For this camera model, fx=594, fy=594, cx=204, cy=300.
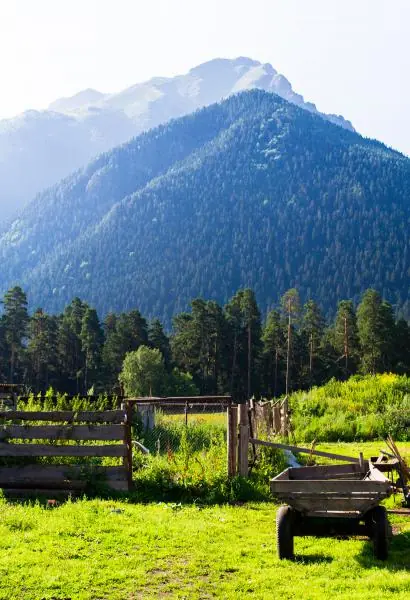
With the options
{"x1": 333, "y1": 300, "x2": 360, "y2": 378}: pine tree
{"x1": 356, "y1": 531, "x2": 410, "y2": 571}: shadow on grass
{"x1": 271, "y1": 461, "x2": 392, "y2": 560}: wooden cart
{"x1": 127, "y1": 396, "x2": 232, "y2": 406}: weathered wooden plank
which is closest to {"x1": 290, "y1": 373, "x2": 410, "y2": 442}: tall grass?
{"x1": 127, "y1": 396, "x2": 232, "y2": 406}: weathered wooden plank

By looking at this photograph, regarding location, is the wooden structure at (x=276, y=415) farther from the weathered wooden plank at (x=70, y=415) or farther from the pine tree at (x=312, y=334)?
the pine tree at (x=312, y=334)

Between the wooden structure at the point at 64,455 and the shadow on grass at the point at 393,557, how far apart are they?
5.64 meters

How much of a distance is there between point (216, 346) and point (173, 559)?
265ft

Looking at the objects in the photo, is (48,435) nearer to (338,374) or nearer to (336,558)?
(336,558)

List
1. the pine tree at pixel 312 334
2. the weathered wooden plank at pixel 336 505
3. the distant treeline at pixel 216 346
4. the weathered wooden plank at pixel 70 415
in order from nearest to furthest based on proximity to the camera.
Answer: the weathered wooden plank at pixel 336 505, the weathered wooden plank at pixel 70 415, the distant treeline at pixel 216 346, the pine tree at pixel 312 334

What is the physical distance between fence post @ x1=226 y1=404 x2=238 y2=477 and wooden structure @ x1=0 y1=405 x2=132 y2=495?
7.23 feet

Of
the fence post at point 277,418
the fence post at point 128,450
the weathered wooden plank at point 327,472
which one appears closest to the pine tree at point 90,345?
the fence post at point 277,418

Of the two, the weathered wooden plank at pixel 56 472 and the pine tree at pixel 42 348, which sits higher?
the pine tree at pixel 42 348

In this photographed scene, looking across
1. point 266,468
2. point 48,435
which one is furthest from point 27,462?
point 266,468

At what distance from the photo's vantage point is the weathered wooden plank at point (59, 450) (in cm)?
1285

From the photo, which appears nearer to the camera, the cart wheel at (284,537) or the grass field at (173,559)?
the grass field at (173,559)

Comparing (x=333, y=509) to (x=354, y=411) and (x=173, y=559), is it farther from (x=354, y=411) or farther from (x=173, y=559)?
(x=354, y=411)

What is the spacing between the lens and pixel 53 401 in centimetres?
1720

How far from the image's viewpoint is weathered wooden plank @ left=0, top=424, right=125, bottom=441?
1297cm
